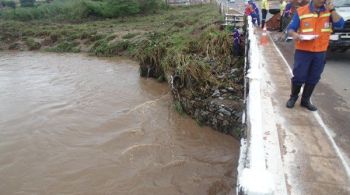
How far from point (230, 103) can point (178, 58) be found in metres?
3.52

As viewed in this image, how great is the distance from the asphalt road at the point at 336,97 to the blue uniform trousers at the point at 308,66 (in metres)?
0.79

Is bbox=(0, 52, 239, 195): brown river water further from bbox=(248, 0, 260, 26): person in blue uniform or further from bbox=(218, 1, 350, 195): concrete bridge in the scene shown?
bbox=(248, 0, 260, 26): person in blue uniform

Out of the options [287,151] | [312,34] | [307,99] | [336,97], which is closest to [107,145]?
[307,99]

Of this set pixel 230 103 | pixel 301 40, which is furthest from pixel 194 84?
pixel 301 40

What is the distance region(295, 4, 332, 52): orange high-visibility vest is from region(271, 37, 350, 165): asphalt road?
51.4 inches

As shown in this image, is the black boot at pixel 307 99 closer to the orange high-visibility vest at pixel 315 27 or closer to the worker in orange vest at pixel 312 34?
the worker in orange vest at pixel 312 34

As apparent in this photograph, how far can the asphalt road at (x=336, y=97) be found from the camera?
5.45 metres

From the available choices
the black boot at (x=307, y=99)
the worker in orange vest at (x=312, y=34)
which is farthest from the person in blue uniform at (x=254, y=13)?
the worker in orange vest at (x=312, y=34)

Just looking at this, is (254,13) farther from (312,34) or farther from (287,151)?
(287,151)

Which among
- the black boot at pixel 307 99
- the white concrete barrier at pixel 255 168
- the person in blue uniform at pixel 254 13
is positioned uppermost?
the person in blue uniform at pixel 254 13

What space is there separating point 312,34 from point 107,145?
5.71 metres

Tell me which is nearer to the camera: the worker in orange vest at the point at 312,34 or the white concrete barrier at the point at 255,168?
the white concrete barrier at the point at 255,168

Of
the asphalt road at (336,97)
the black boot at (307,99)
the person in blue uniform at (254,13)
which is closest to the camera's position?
the asphalt road at (336,97)

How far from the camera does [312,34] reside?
5.36m
